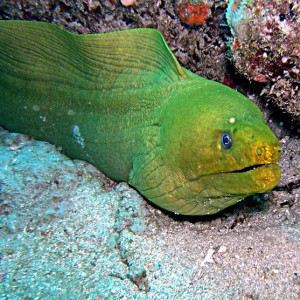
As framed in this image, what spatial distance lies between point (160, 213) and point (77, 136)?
3.87ft

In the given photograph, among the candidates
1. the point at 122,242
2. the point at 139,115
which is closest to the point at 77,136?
the point at 139,115

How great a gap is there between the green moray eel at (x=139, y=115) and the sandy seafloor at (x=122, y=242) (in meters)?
0.26

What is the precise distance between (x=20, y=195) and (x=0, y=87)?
1.59 meters

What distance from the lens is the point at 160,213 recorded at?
2.71 metres

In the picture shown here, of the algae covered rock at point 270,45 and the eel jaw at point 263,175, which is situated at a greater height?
the algae covered rock at point 270,45

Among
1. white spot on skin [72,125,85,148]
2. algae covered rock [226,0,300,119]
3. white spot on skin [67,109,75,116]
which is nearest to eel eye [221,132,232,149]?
algae covered rock [226,0,300,119]

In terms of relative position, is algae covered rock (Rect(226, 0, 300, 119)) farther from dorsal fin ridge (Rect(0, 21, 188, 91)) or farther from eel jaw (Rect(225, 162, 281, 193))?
eel jaw (Rect(225, 162, 281, 193))

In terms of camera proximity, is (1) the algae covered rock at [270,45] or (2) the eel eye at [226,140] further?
(1) the algae covered rock at [270,45]

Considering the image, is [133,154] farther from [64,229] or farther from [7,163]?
[7,163]

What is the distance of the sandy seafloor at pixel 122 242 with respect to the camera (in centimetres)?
187

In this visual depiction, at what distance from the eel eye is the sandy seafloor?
0.83 m

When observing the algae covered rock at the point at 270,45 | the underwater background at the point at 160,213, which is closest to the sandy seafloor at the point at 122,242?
the underwater background at the point at 160,213

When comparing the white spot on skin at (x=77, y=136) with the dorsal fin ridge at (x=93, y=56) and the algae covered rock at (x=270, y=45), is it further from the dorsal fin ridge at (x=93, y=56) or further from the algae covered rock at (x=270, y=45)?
A: the algae covered rock at (x=270, y=45)

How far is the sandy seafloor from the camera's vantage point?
187 cm
